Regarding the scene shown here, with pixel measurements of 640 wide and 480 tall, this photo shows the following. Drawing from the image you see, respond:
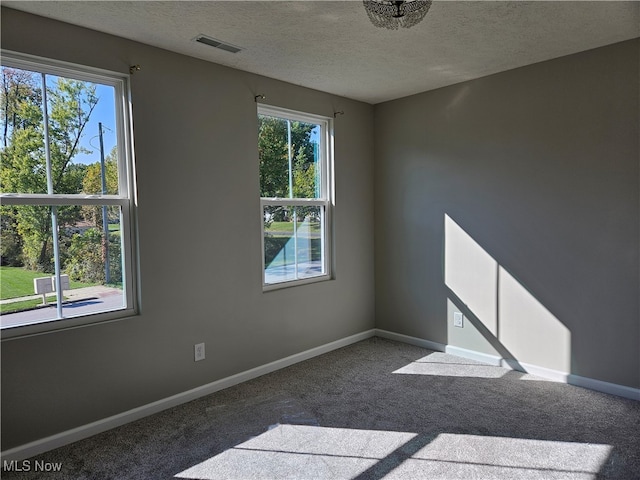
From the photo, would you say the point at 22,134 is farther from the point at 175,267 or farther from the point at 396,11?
the point at 396,11

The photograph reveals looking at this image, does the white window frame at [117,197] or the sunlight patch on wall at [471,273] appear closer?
the white window frame at [117,197]

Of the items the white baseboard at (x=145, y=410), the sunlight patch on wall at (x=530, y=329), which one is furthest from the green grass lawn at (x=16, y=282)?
the sunlight patch on wall at (x=530, y=329)

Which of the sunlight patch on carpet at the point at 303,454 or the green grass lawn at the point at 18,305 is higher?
the green grass lawn at the point at 18,305

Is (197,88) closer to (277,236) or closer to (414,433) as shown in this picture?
(277,236)

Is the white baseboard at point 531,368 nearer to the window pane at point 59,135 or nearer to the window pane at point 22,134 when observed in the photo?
the window pane at point 59,135

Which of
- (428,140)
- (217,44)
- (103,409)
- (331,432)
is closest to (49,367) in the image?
(103,409)

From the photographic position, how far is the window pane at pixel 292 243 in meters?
3.55

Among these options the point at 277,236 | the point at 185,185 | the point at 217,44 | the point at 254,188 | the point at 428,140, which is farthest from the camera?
the point at 428,140

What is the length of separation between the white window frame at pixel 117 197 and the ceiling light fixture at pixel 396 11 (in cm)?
166

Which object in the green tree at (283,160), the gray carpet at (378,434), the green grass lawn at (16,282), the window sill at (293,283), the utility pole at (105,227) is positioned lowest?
the gray carpet at (378,434)

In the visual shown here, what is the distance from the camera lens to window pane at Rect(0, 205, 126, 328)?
229 centimetres

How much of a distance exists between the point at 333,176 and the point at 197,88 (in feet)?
4.94

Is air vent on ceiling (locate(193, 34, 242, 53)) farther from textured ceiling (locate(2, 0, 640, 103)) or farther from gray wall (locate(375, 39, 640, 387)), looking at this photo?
gray wall (locate(375, 39, 640, 387))

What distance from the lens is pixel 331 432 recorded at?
250 cm
